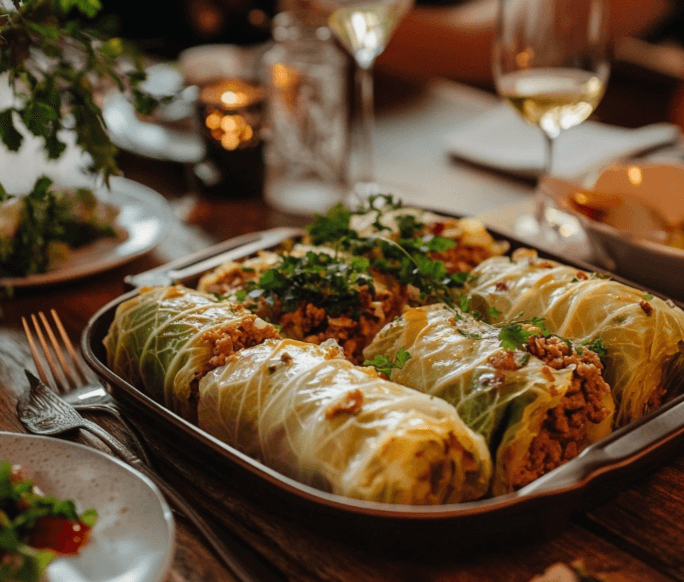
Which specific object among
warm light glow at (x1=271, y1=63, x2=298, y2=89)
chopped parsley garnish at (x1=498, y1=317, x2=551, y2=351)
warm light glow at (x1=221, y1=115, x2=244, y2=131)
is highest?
warm light glow at (x1=271, y1=63, x2=298, y2=89)

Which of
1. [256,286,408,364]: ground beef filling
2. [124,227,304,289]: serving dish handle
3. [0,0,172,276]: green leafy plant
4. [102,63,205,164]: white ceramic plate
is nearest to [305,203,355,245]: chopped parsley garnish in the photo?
[124,227,304,289]: serving dish handle

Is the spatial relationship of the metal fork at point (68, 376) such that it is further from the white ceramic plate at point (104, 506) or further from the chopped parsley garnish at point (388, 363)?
the chopped parsley garnish at point (388, 363)

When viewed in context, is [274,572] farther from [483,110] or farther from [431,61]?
[431,61]

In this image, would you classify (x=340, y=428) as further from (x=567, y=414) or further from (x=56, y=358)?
(x=56, y=358)

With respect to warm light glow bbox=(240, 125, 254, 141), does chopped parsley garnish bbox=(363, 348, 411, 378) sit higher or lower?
lower

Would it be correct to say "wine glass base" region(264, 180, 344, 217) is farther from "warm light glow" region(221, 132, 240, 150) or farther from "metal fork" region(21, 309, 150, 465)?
"metal fork" region(21, 309, 150, 465)

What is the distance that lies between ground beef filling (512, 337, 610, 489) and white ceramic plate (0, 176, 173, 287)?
1.65 m

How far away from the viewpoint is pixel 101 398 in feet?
6.88

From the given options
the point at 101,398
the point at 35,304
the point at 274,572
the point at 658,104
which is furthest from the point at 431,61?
the point at 274,572

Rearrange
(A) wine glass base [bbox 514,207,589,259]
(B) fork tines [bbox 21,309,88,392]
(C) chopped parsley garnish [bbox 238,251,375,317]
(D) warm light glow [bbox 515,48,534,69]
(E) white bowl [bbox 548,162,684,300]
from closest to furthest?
1. (C) chopped parsley garnish [bbox 238,251,375,317]
2. (B) fork tines [bbox 21,309,88,392]
3. (E) white bowl [bbox 548,162,684,300]
4. (A) wine glass base [bbox 514,207,589,259]
5. (D) warm light glow [bbox 515,48,534,69]

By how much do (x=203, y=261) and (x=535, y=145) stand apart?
7.14 ft

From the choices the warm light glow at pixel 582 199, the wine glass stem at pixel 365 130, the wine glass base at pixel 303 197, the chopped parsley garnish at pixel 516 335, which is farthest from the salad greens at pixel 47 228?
the warm light glow at pixel 582 199

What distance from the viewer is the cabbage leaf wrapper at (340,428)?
1480 mm

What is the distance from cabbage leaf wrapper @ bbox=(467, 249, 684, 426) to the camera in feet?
6.15
